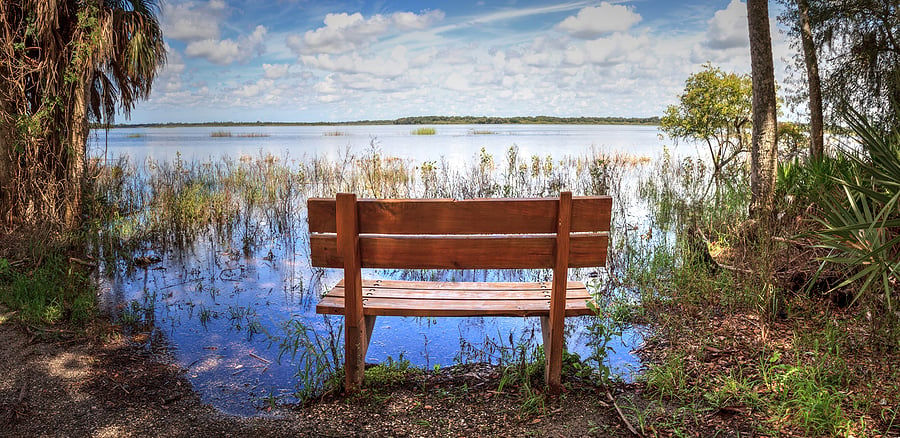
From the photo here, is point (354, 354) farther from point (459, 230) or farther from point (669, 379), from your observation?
point (669, 379)

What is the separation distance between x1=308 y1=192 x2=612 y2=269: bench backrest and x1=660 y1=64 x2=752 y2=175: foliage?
10441mm

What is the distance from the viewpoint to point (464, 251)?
10.5 feet

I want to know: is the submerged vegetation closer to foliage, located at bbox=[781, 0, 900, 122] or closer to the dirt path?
the dirt path

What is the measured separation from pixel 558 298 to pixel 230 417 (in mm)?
1977

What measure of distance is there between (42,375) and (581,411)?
344cm

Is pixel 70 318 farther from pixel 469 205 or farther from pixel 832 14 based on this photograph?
pixel 832 14

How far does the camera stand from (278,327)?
504 centimetres

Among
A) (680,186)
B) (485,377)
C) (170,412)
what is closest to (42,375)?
(170,412)

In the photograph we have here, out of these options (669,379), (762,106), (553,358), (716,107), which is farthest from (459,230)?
(716,107)

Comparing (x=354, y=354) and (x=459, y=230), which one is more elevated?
(x=459, y=230)

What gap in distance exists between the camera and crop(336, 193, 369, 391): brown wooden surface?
9.98ft

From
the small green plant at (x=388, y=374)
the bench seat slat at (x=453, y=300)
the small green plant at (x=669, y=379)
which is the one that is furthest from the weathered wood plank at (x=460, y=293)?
the small green plant at (x=669, y=379)

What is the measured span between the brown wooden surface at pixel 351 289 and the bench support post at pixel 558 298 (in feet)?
3.55

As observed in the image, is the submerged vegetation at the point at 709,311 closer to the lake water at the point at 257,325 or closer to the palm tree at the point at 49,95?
the lake water at the point at 257,325
